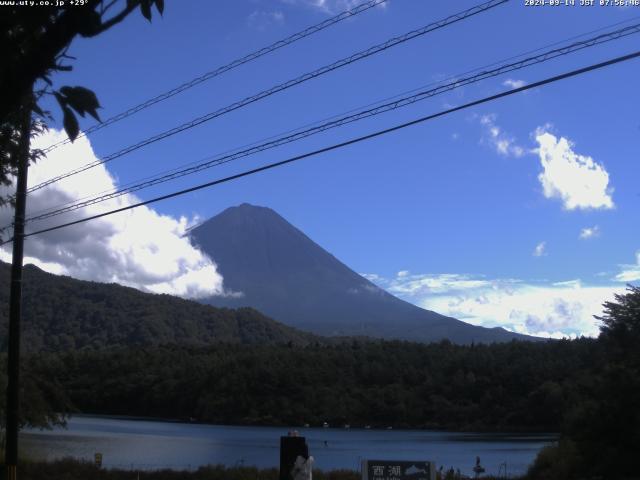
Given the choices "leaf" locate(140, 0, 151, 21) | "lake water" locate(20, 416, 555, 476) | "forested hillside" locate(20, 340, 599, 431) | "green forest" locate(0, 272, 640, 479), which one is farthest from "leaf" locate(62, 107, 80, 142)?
"forested hillside" locate(20, 340, 599, 431)

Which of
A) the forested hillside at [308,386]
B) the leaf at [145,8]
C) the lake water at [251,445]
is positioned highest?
the leaf at [145,8]

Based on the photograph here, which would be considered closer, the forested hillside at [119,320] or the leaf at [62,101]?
the leaf at [62,101]

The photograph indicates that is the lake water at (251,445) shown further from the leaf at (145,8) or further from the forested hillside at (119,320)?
the forested hillside at (119,320)

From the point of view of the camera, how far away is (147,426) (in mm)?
84500

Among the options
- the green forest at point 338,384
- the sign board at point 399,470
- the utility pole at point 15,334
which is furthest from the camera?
the green forest at point 338,384

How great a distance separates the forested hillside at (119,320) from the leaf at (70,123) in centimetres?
12578

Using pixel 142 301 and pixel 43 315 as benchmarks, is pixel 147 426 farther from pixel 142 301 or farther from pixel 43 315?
A: pixel 142 301

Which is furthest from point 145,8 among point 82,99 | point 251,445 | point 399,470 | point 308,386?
point 308,386

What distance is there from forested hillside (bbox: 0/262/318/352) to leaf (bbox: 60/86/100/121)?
413ft

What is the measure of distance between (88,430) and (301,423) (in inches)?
1101

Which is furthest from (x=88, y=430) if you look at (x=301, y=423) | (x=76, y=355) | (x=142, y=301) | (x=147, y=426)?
(x=142, y=301)

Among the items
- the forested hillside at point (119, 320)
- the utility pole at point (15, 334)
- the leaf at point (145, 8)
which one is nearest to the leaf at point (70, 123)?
the leaf at point (145, 8)

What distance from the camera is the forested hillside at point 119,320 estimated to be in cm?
13725

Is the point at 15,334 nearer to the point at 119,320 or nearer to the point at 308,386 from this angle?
the point at 308,386
